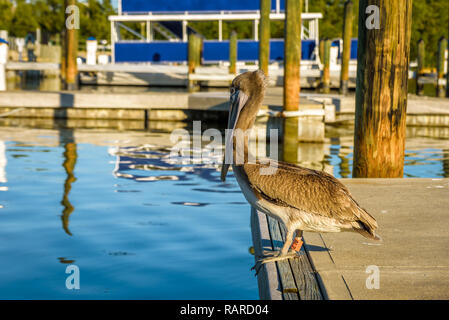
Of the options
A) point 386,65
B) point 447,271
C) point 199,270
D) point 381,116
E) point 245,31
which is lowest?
point 199,270

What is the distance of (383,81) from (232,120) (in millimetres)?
2366

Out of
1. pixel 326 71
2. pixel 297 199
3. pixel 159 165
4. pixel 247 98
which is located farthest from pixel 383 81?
pixel 326 71

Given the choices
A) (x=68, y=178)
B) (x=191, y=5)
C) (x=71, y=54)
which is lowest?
(x=68, y=178)

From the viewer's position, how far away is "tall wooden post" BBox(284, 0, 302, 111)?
491 inches

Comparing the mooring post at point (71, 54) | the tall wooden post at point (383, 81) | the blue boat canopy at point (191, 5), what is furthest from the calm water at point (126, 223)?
the blue boat canopy at point (191, 5)

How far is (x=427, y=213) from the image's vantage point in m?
5.32

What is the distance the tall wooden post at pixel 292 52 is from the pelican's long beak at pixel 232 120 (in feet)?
26.9

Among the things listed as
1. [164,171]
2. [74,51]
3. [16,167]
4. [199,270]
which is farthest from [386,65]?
[74,51]

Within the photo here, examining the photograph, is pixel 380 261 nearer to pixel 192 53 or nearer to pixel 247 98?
pixel 247 98

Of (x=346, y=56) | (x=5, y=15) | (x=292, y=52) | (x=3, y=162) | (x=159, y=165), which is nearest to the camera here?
(x=3, y=162)

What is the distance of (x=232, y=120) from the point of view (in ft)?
14.4

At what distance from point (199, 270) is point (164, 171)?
15.4ft

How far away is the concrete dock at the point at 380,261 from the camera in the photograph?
3578 mm
